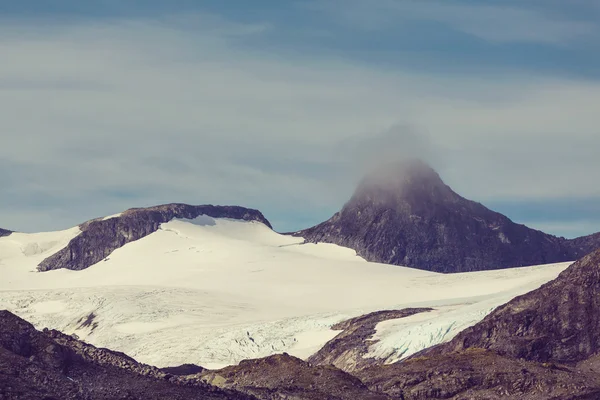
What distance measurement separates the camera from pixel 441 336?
12838cm

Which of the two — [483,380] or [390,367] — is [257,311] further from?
[483,380]

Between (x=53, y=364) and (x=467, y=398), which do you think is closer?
(x=53, y=364)

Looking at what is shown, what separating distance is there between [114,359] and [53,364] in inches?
216

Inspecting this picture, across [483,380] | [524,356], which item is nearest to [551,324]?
[524,356]

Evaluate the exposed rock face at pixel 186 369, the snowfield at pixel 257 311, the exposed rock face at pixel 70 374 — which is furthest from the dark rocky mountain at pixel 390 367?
the snowfield at pixel 257 311

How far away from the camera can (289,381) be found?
291ft

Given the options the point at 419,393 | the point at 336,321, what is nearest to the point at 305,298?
the point at 336,321

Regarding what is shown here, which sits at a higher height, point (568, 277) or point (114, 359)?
point (568, 277)

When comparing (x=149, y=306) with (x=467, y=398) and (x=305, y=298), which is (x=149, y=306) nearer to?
(x=305, y=298)

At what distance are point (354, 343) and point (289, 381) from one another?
46438 mm

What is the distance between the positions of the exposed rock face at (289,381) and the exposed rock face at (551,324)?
24.3 m

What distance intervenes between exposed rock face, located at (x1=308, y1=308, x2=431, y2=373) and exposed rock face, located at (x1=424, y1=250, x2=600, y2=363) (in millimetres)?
9365

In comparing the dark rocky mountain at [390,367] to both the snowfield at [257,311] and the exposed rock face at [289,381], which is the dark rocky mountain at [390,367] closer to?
the exposed rock face at [289,381]

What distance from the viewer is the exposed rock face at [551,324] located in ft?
378
